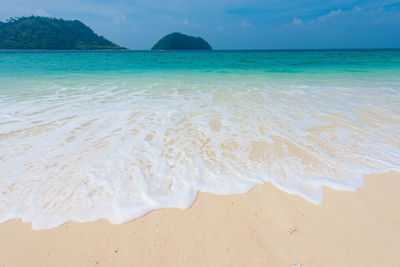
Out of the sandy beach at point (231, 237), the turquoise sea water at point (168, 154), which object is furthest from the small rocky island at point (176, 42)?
the sandy beach at point (231, 237)

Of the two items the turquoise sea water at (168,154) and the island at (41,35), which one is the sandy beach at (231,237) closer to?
the turquoise sea water at (168,154)

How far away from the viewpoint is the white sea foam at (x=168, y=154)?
7.11 ft

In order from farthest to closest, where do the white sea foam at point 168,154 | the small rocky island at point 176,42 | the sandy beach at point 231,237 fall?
the small rocky island at point 176,42, the white sea foam at point 168,154, the sandy beach at point 231,237

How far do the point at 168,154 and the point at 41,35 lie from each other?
126 meters

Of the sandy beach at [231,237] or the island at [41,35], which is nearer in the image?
the sandy beach at [231,237]

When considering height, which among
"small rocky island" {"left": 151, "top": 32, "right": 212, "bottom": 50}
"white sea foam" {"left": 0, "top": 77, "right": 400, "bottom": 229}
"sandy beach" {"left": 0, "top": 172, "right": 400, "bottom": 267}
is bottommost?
"sandy beach" {"left": 0, "top": 172, "right": 400, "bottom": 267}

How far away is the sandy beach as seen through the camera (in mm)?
1591

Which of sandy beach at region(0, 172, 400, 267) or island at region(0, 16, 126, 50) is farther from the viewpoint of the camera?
island at region(0, 16, 126, 50)

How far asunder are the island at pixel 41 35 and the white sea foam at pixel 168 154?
4638 inches

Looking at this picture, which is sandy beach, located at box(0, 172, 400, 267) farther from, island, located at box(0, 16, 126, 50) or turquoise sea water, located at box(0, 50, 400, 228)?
island, located at box(0, 16, 126, 50)

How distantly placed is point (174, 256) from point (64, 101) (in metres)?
6.68

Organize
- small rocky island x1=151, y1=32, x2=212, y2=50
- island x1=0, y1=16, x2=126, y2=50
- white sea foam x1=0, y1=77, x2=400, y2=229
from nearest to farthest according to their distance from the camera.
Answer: white sea foam x1=0, y1=77, x2=400, y2=229 < island x1=0, y1=16, x2=126, y2=50 < small rocky island x1=151, y1=32, x2=212, y2=50

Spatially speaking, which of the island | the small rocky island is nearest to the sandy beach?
the island

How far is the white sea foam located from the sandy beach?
16cm
